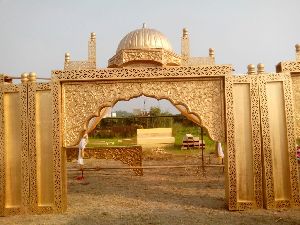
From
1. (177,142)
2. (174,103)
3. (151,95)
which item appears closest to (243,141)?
(174,103)

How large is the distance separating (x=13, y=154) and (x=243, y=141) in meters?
3.95

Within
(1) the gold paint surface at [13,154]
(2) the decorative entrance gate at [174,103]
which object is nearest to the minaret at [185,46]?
(2) the decorative entrance gate at [174,103]

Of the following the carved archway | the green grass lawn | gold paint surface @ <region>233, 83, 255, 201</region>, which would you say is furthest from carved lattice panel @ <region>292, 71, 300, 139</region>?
the green grass lawn

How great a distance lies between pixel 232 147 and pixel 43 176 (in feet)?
10.7

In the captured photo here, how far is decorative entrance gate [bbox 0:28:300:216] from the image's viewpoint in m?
5.33

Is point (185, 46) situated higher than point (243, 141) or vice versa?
point (185, 46)

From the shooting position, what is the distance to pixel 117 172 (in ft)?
33.0

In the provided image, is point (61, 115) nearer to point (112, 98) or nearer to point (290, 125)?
point (112, 98)

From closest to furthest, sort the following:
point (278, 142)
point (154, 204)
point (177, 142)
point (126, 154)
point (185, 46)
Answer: point (278, 142)
point (154, 204)
point (185, 46)
point (126, 154)
point (177, 142)

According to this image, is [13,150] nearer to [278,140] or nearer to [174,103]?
[174,103]

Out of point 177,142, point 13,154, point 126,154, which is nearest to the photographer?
point 13,154

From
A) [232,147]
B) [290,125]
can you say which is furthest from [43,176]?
[290,125]

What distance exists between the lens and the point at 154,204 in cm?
595

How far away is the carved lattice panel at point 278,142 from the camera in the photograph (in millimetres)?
5258
